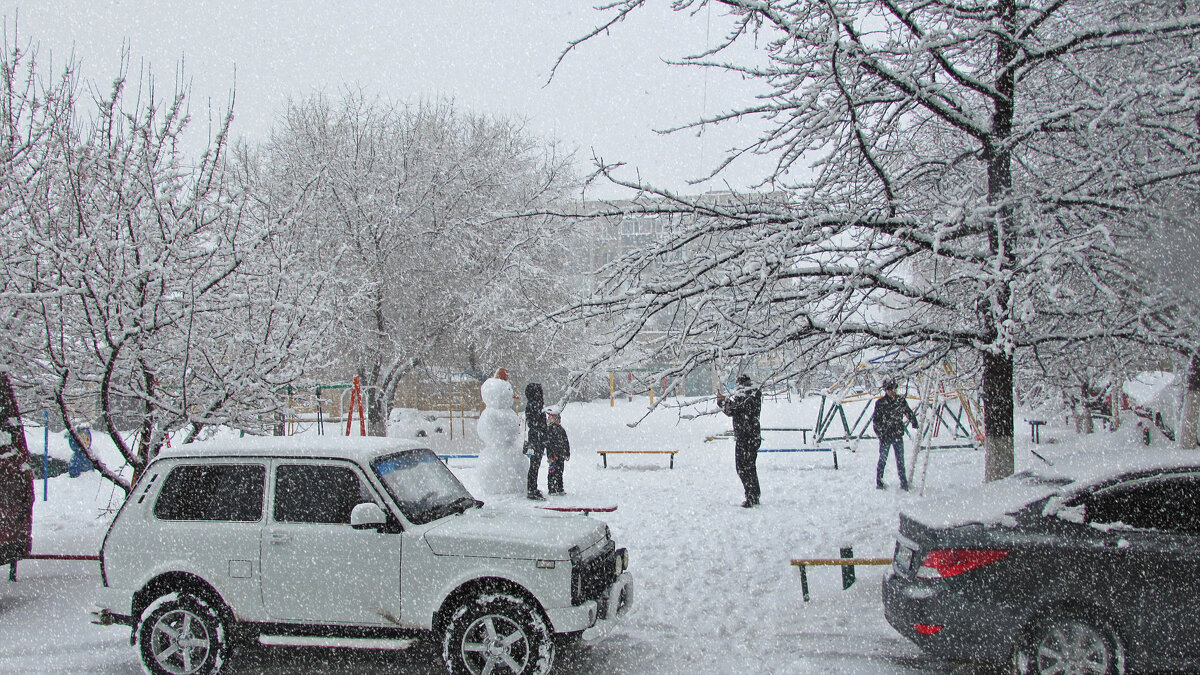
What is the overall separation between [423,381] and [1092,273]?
2346 centimetres

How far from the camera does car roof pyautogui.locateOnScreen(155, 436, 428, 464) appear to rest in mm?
5332

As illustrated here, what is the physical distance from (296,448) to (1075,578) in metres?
5.25

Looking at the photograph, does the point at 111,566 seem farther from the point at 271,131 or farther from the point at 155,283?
the point at 271,131

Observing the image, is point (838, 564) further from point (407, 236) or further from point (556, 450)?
point (407, 236)

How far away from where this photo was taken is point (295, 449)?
212 inches

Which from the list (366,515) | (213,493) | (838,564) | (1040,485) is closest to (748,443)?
(838,564)

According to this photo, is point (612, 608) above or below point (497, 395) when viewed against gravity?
below

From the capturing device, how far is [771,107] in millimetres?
6559

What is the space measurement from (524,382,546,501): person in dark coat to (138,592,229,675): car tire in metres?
6.78

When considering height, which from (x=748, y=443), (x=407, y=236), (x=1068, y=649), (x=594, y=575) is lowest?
(x=1068, y=649)

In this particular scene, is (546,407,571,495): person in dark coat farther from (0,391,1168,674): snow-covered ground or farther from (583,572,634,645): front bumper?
(583,572,634,645): front bumper

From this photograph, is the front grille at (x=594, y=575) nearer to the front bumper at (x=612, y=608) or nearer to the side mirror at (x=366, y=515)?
the front bumper at (x=612, y=608)

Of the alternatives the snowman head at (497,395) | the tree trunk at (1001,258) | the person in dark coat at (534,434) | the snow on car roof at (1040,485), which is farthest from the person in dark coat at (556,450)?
the snow on car roof at (1040,485)

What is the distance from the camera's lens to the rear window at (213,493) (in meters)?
5.33
